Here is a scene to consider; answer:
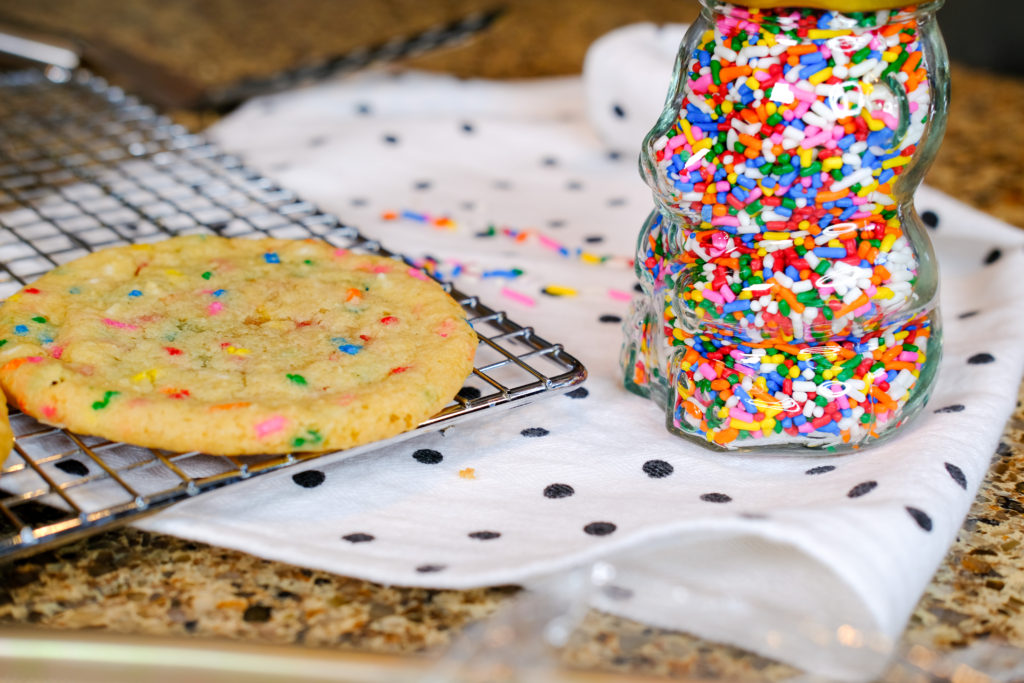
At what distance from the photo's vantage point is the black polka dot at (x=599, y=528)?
0.66 metres

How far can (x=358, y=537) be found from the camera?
2.17 feet

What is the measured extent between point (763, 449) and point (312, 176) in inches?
29.6

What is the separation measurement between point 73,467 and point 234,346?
0.13 m

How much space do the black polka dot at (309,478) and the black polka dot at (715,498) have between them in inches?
10.3

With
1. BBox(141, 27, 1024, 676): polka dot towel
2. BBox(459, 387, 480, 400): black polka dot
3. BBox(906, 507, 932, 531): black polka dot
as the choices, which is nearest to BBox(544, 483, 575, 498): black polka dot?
BBox(141, 27, 1024, 676): polka dot towel

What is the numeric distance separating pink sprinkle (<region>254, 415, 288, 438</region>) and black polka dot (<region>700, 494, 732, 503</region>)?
0.92 feet

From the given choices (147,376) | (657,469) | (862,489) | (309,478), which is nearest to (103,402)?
(147,376)

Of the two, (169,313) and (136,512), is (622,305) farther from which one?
(136,512)

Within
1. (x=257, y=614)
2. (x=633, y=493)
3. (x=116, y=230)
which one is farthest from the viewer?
(x=116, y=230)

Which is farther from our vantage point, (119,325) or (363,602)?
(119,325)

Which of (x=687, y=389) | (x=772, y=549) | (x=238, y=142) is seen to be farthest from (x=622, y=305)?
(x=238, y=142)

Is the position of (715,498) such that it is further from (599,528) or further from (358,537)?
(358,537)

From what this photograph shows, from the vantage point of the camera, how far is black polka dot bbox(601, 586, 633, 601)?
602 mm

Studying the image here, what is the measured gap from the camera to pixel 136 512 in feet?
1.99
